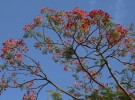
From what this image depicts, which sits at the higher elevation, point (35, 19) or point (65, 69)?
point (35, 19)

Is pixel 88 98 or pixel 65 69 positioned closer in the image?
pixel 88 98

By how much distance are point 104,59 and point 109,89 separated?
1965mm

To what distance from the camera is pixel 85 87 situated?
74.4 feet

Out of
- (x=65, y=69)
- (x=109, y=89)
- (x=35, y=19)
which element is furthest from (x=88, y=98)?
(x=35, y=19)

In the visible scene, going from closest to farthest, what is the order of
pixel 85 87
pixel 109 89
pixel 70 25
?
pixel 109 89
pixel 70 25
pixel 85 87

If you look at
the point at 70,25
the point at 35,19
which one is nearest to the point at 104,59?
the point at 70,25

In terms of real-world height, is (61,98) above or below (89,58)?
below

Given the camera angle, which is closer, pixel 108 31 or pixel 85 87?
pixel 108 31

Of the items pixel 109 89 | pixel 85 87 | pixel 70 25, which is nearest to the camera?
pixel 109 89

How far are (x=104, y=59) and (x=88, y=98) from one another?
85.0 inches

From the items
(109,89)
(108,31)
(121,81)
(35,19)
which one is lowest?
(109,89)

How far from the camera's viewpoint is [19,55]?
71.3 feet

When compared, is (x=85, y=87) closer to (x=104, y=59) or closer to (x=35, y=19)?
(x=104, y=59)

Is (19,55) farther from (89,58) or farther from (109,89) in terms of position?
(109,89)
